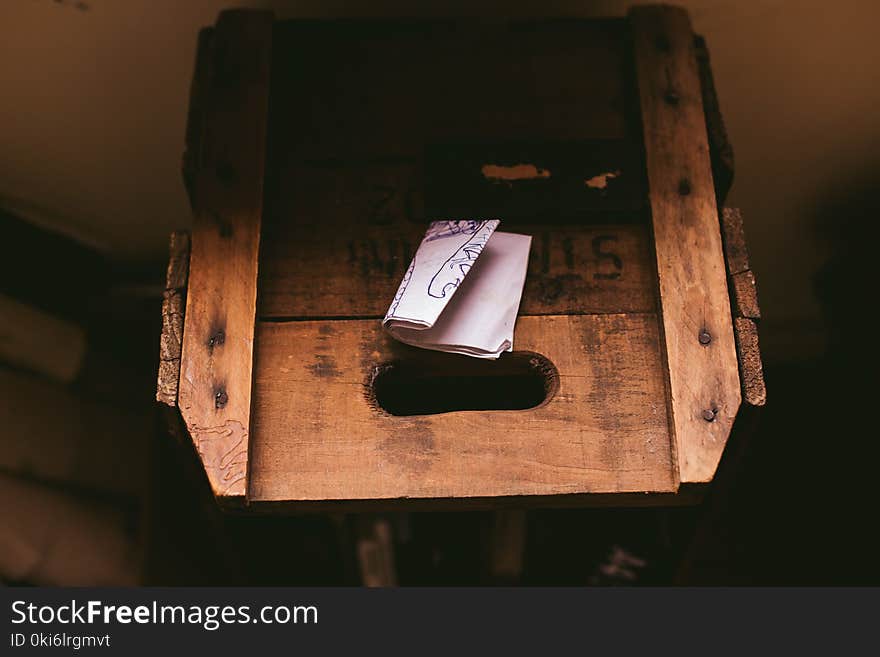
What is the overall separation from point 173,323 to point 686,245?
0.61 metres

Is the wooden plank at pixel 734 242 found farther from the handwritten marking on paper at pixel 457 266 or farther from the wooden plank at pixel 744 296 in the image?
the handwritten marking on paper at pixel 457 266

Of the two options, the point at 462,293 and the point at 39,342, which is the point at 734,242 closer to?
the point at 462,293

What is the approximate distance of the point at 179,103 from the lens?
5.35 ft

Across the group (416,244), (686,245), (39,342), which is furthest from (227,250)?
(39,342)

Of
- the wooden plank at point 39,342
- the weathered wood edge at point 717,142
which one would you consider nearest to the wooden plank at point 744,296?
the weathered wood edge at point 717,142

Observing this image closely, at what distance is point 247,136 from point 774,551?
1.45 metres

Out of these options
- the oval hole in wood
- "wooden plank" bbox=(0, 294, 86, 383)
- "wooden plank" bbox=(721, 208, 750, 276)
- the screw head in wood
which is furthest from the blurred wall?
the screw head in wood

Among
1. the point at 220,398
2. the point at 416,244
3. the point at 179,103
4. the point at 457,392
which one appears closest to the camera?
the point at 220,398

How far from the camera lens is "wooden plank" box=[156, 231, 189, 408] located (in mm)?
1110

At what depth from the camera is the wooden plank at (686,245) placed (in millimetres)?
1086

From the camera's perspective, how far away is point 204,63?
132cm

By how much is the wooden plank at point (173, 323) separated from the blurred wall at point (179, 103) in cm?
49

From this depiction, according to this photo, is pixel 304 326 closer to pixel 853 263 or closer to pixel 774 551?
pixel 853 263


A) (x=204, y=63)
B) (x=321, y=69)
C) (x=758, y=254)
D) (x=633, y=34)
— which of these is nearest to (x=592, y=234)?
(x=633, y=34)
